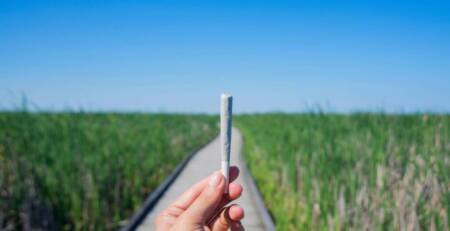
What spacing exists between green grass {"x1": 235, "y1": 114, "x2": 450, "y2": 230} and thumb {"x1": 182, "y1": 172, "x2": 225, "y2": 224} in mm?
1537

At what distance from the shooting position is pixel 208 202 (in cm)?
102

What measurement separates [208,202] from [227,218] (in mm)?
88

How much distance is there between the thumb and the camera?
38.6 inches

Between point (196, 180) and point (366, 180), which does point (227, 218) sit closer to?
point (366, 180)

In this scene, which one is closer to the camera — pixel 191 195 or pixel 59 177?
pixel 191 195

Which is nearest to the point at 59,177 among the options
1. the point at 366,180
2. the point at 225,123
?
the point at 366,180

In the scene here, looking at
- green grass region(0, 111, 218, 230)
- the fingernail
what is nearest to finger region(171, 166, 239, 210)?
the fingernail

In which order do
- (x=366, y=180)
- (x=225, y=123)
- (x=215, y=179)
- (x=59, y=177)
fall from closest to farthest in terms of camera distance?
1. (x=225, y=123)
2. (x=215, y=179)
3. (x=366, y=180)
4. (x=59, y=177)

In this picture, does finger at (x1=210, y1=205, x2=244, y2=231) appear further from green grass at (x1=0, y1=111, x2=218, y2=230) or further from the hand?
green grass at (x1=0, y1=111, x2=218, y2=230)

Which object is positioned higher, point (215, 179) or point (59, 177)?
point (215, 179)

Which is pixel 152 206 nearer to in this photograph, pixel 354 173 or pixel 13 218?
pixel 13 218

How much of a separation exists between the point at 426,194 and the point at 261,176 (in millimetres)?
5237

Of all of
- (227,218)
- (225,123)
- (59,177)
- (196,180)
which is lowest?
(196,180)

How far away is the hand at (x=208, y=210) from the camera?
100 cm
